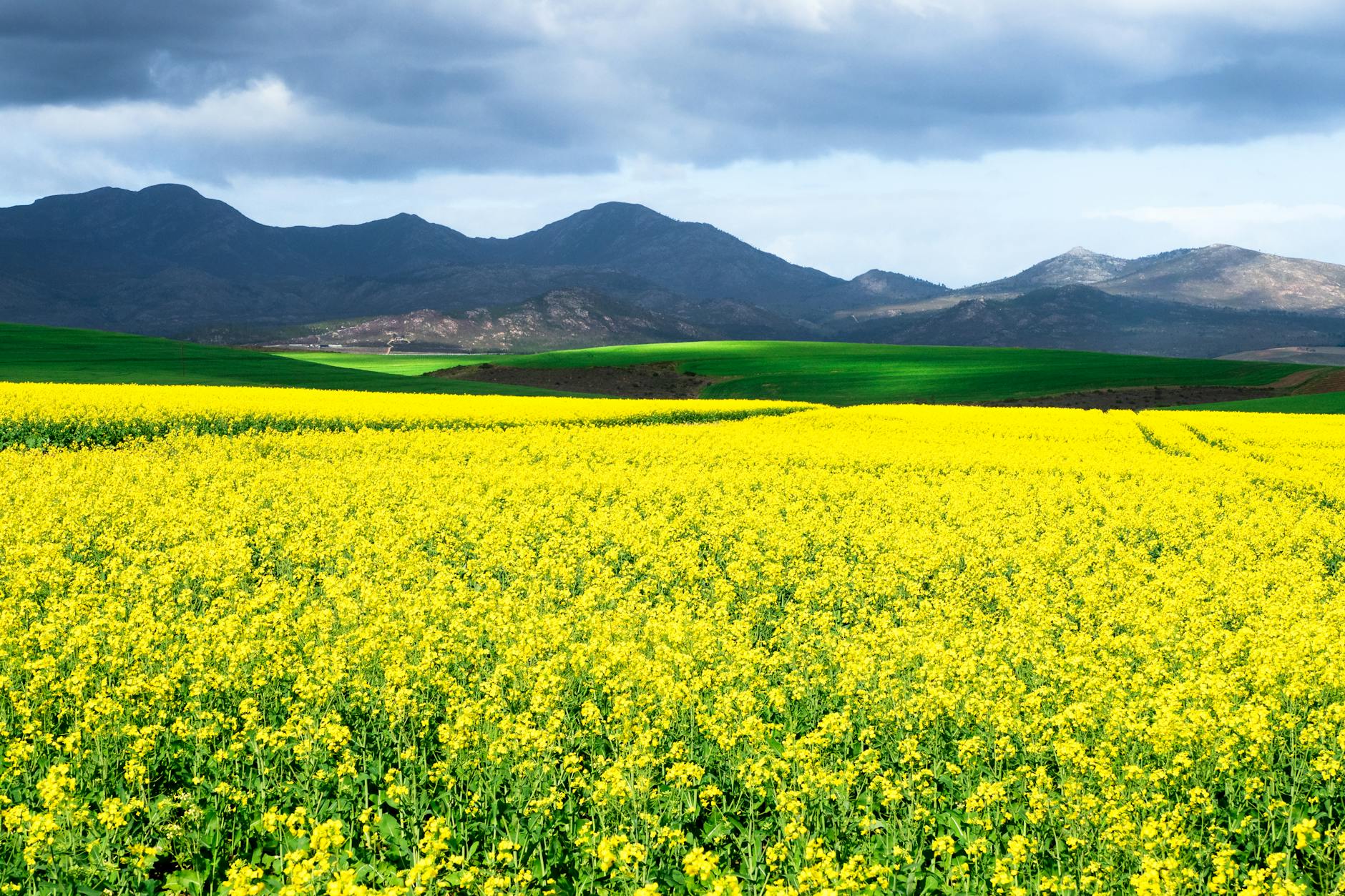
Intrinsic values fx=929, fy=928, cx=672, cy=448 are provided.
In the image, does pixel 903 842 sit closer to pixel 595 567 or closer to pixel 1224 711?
pixel 1224 711

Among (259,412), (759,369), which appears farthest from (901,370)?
(259,412)

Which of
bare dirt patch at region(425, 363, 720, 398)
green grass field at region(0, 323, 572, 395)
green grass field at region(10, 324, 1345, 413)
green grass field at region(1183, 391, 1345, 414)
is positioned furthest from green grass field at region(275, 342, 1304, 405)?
green grass field at region(0, 323, 572, 395)

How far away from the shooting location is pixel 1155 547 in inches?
784

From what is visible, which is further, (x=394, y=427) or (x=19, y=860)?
(x=394, y=427)

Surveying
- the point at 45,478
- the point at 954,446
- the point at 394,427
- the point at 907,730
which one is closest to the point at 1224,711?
the point at 907,730

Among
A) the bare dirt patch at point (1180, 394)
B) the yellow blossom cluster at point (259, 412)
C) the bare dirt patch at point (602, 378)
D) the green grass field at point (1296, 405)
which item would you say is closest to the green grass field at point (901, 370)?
the bare dirt patch at point (1180, 394)

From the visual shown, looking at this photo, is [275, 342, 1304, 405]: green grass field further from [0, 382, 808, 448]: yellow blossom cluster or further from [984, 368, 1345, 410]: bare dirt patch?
[0, 382, 808, 448]: yellow blossom cluster

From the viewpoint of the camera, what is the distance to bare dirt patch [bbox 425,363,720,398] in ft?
324

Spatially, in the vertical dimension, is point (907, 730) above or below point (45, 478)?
below

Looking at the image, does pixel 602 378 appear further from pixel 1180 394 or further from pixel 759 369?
pixel 1180 394

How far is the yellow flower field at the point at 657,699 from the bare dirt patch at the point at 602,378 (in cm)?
7749

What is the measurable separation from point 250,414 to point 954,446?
2933 centimetres

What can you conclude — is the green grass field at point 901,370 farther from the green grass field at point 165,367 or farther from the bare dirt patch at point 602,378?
the green grass field at point 165,367

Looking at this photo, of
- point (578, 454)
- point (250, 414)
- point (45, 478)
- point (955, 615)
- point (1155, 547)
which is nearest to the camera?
point (955, 615)
